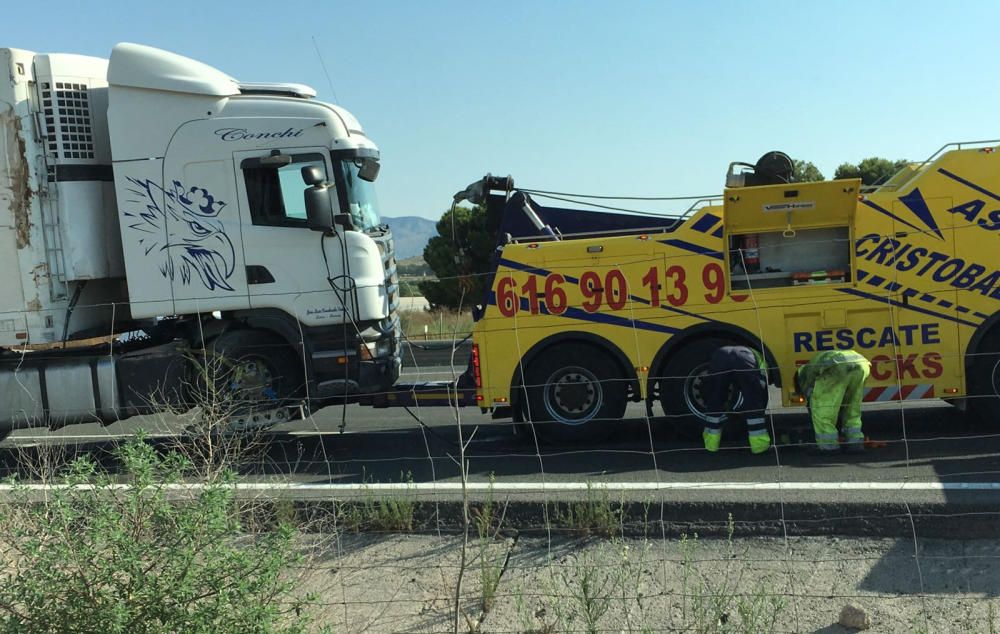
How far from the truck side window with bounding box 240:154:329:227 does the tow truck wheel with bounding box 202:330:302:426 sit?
1150 mm

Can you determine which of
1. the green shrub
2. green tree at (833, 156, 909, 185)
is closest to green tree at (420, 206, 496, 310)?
green tree at (833, 156, 909, 185)

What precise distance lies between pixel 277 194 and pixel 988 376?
6752 millimetres

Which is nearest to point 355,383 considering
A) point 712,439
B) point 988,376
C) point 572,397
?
point 572,397

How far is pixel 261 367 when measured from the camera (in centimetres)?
951

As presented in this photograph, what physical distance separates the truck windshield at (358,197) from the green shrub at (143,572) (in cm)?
536

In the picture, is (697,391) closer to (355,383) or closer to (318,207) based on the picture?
(355,383)

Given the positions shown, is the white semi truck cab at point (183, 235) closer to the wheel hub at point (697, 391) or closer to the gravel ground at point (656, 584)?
the wheel hub at point (697, 391)

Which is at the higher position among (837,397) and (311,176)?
(311,176)

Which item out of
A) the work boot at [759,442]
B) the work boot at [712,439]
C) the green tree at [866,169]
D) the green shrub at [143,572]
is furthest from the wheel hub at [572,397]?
the green tree at [866,169]

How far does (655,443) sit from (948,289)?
2920mm

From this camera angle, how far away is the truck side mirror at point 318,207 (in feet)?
29.7

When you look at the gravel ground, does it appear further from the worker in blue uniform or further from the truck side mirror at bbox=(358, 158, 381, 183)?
the truck side mirror at bbox=(358, 158, 381, 183)

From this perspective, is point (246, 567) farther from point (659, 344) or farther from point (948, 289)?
point (948, 289)

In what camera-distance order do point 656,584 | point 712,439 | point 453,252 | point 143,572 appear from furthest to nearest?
point 453,252, point 712,439, point 656,584, point 143,572
